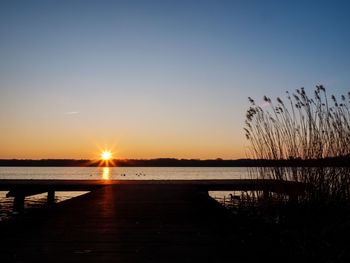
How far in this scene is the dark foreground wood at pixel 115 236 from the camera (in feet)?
11.3

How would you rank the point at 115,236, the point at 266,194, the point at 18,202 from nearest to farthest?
the point at 115,236, the point at 266,194, the point at 18,202

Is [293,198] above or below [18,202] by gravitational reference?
above

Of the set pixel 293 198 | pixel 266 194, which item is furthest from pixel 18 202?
pixel 293 198

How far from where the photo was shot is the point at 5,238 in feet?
13.7

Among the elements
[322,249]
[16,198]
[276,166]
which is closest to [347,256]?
[322,249]

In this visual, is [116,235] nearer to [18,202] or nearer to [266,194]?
[266,194]

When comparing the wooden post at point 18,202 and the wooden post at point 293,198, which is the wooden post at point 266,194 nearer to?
the wooden post at point 293,198

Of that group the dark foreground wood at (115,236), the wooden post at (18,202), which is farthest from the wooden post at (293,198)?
the wooden post at (18,202)

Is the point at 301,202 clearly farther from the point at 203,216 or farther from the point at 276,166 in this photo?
the point at 203,216

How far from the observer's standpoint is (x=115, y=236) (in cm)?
443

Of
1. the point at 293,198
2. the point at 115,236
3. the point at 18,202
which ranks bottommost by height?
the point at 18,202

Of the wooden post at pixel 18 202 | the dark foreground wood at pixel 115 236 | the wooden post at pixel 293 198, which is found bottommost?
the wooden post at pixel 18 202

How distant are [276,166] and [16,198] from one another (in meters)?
9.87

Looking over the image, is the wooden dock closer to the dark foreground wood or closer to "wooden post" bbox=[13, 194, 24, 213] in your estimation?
the dark foreground wood
